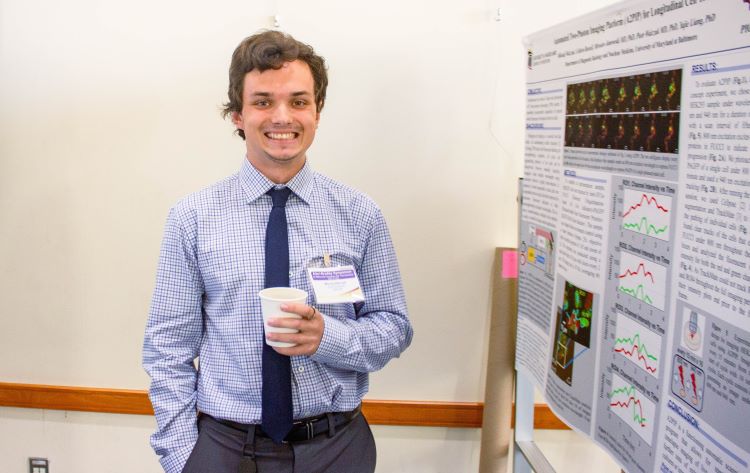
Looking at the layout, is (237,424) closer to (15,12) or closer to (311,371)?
(311,371)

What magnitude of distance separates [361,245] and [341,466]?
1.99 feet

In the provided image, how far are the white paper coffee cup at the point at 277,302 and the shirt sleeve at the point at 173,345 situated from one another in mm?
285

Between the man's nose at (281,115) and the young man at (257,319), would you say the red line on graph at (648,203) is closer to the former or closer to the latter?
the young man at (257,319)

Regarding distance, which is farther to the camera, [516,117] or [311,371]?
[516,117]

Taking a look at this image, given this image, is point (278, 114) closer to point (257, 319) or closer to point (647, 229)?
point (257, 319)

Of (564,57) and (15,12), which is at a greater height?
(15,12)

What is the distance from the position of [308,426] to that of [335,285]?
15.2 inches

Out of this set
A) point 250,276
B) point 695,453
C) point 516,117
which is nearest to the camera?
point 695,453

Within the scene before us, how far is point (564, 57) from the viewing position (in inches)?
71.5

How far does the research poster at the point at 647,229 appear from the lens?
1154mm

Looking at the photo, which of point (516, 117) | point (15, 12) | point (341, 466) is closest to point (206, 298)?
point (341, 466)

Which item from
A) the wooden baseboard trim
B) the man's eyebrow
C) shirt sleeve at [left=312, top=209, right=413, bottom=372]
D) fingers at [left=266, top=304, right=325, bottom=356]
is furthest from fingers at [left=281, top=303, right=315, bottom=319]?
the wooden baseboard trim

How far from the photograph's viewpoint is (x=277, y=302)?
1.45 metres

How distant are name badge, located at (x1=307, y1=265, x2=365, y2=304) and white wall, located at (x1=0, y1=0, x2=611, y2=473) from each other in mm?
909
